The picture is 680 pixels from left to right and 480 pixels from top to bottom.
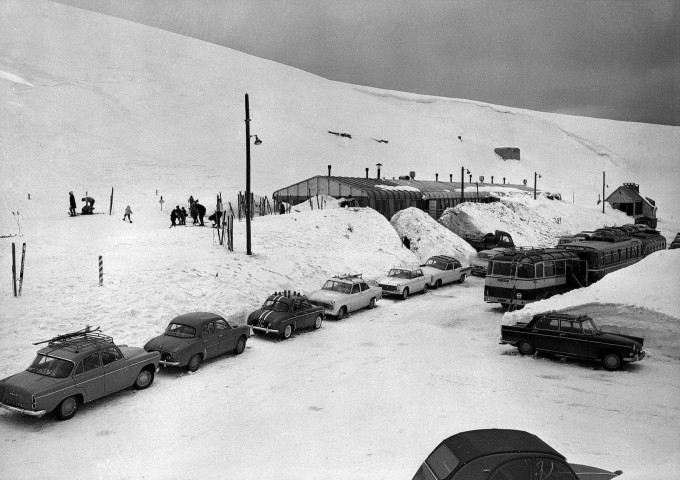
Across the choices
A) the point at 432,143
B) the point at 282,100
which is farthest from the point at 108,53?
the point at 432,143

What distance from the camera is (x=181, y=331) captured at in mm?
13070

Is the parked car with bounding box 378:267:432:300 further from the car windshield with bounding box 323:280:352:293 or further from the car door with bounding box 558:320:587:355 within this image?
the car door with bounding box 558:320:587:355

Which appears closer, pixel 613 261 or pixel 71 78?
pixel 613 261

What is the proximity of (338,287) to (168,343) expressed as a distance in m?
8.09

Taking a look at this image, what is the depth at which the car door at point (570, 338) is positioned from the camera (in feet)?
43.6

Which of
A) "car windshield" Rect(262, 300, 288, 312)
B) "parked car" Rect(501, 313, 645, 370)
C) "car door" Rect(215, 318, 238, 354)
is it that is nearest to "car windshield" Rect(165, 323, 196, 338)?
"car door" Rect(215, 318, 238, 354)

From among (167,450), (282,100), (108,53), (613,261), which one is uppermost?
(108,53)

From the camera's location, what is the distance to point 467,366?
43.0 feet

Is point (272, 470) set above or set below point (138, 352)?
below

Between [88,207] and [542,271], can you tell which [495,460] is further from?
[88,207]

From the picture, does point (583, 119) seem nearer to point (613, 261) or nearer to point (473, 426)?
point (613, 261)

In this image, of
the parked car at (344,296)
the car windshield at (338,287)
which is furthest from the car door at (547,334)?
the car windshield at (338,287)

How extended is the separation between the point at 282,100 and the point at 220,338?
94.4 meters

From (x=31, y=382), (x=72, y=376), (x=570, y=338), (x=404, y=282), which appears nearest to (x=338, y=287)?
(x=404, y=282)
